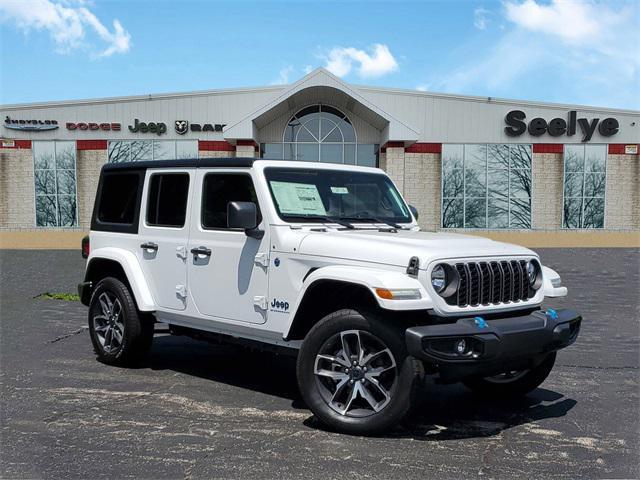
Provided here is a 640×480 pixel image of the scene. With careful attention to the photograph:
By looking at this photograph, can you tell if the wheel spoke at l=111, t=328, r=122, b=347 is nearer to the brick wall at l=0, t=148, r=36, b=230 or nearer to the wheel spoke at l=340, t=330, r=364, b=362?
the wheel spoke at l=340, t=330, r=364, b=362

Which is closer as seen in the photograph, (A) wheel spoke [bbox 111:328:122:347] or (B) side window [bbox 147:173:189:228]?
(B) side window [bbox 147:173:189:228]

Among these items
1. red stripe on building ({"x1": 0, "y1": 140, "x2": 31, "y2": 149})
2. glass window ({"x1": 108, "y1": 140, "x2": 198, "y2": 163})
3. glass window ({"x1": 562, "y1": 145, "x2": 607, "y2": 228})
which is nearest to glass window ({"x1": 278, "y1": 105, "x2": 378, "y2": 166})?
glass window ({"x1": 108, "y1": 140, "x2": 198, "y2": 163})

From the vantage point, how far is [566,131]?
28.4 meters

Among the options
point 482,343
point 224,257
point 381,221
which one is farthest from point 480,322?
point 224,257

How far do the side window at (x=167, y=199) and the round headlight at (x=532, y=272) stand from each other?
312 cm

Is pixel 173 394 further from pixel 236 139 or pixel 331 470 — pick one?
pixel 236 139

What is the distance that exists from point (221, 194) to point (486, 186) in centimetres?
2467

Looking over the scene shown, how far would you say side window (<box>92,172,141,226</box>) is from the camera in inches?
266

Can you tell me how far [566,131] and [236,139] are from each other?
14.5m

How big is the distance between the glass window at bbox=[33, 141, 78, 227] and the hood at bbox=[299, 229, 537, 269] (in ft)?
86.8

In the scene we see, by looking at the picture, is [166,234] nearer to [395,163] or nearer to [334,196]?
[334,196]

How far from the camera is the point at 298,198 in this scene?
555 cm

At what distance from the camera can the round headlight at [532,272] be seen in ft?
16.8

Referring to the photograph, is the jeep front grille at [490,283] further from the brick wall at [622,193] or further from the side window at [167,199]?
the brick wall at [622,193]
